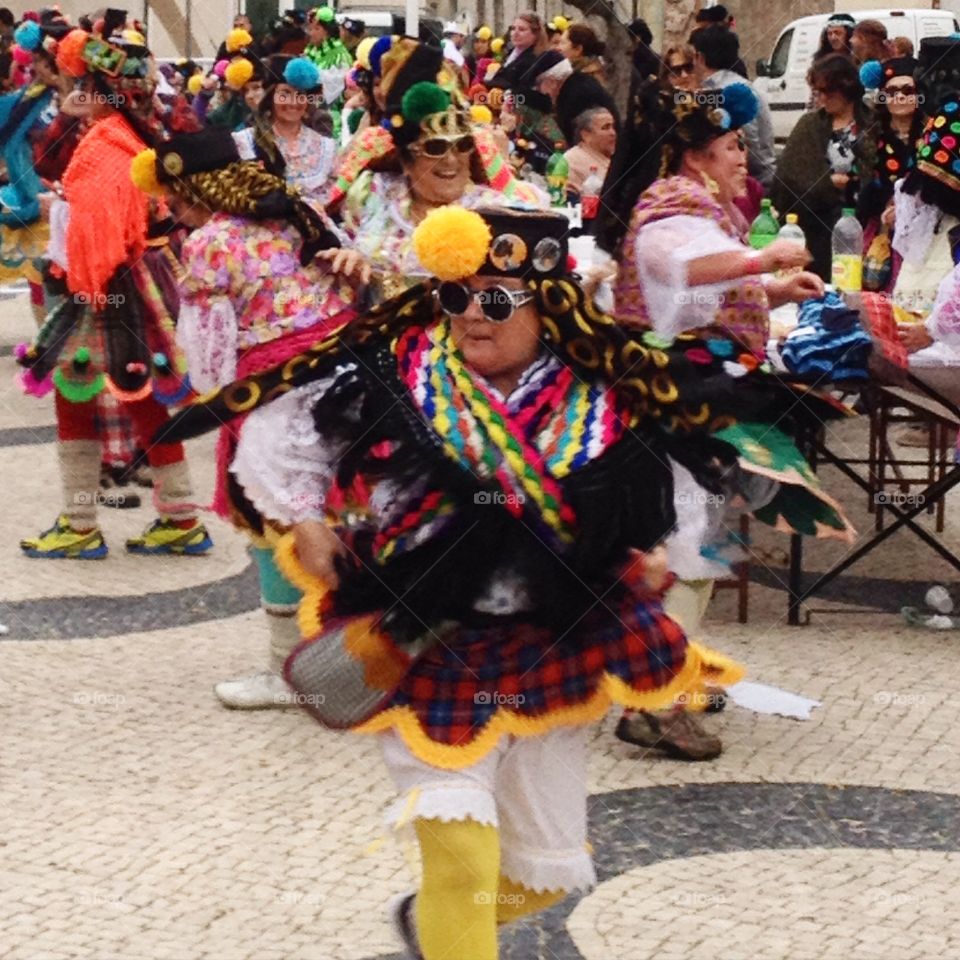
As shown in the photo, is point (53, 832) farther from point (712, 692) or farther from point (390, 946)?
point (712, 692)

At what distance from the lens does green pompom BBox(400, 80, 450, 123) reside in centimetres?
608

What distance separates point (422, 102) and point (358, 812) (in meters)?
2.06

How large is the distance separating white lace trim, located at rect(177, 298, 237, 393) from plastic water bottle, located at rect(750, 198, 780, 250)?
10.7ft

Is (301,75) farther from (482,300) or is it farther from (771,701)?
(482,300)

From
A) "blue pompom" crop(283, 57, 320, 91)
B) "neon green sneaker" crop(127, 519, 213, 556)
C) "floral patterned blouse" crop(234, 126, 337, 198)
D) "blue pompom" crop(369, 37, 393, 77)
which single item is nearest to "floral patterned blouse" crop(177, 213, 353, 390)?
"blue pompom" crop(369, 37, 393, 77)

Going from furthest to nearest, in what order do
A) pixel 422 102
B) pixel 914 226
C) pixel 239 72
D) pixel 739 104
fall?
pixel 239 72 → pixel 914 226 → pixel 422 102 → pixel 739 104

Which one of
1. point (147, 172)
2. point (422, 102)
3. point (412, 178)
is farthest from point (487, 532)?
point (147, 172)

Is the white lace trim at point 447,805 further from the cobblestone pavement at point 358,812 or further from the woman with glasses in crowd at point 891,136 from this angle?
the woman with glasses in crowd at point 891,136

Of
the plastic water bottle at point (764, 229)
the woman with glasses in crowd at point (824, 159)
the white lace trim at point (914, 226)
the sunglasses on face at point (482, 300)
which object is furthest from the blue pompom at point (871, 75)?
the sunglasses on face at point (482, 300)

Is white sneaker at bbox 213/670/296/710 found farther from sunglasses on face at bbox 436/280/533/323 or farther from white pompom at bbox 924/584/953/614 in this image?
sunglasses on face at bbox 436/280/533/323

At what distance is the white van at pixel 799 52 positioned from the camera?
22672 millimetres

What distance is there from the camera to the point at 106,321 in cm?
853

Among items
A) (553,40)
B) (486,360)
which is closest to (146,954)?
(486,360)

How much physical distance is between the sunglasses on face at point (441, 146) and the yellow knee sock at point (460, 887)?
2.85 m
